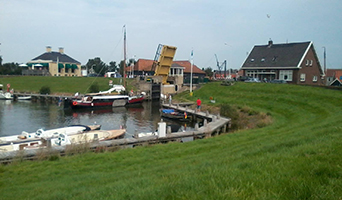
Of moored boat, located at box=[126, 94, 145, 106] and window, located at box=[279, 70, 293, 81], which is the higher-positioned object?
window, located at box=[279, 70, 293, 81]

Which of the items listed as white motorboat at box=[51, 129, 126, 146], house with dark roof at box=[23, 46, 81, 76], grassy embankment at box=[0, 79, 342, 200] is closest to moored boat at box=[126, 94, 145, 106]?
white motorboat at box=[51, 129, 126, 146]

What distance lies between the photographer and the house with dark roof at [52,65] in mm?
79062

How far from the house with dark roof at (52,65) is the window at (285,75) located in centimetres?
5748

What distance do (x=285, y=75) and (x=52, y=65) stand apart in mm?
61541

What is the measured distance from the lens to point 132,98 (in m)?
50.7

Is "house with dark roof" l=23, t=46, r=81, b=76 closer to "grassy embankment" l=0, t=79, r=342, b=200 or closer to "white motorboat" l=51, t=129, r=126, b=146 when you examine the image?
"white motorboat" l=51, t=129, r=126, b=146

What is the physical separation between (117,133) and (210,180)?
56.4 feet

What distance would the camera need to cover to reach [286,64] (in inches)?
1916

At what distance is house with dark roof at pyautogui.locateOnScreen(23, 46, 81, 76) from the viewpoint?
259 feet

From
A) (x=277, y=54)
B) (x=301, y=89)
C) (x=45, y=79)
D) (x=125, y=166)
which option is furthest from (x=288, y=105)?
(x=45, y=79)

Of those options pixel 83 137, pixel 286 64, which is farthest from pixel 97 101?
pixel 286 64

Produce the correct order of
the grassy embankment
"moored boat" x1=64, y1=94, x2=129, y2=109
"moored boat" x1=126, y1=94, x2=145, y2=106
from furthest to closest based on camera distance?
1. "moored boat" x1=126, y1=94, x2=145, y2=106
2. "moored boat" x1=64, y1=94, x2=129, y2=109
3. the grassy embankment

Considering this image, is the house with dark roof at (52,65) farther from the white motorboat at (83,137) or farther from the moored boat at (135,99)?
the white motorboat at (83,137)

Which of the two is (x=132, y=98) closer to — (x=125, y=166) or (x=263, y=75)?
(x=263, y=75)
